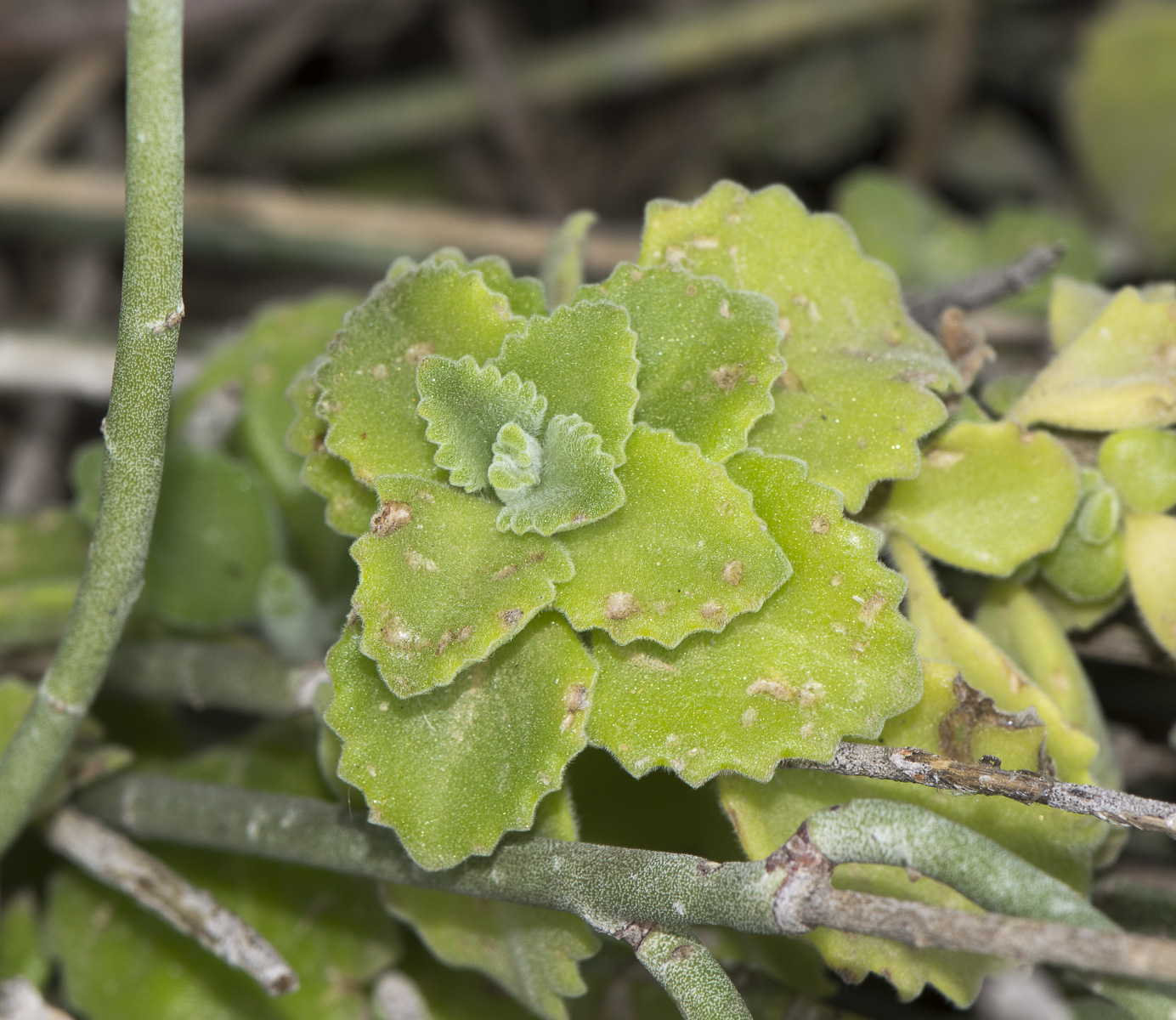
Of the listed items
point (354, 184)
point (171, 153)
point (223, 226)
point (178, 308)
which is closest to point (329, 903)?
point (178, 308)

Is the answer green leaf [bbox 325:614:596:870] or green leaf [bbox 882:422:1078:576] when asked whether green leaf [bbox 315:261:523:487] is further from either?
green leaf [bbox 882:422:1078:576]

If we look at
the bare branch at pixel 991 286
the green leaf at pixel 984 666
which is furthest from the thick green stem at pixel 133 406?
the bare branch at pixel 991 286

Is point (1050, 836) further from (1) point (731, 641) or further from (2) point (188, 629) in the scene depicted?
(2) point (188, 629)

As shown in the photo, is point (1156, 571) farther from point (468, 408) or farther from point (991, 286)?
point (468, 408)

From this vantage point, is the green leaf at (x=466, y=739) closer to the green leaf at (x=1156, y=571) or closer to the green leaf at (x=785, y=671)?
the green leaf at (x=785, y=671)

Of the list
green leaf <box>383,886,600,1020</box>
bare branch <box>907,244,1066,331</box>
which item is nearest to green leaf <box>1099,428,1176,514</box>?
bare branch <box>907,244,1066,331</box>

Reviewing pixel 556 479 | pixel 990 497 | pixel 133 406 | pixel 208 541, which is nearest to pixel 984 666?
pixel 990 497
